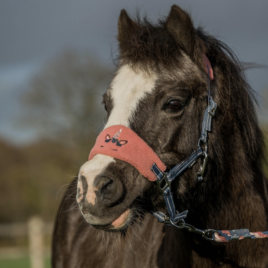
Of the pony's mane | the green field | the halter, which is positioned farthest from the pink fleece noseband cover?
the green field

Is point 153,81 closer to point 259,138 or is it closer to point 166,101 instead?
point 166,101

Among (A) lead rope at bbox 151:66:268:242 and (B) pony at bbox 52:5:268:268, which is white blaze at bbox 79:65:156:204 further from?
(A) lead rope at bbox 151:66:268:242

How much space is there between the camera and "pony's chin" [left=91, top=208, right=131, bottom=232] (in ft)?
7.37

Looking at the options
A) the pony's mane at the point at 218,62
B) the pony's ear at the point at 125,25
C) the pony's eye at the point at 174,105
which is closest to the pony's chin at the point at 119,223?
the pony's eye at the point at 174,105

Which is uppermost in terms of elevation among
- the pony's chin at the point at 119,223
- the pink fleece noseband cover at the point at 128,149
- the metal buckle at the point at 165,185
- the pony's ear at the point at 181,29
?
the pony's ear at the point at 181,29

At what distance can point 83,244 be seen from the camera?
436cm

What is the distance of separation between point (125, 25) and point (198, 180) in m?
1.65

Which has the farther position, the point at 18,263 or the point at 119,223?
the point at 18,263

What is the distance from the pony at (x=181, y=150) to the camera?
2.27 metres

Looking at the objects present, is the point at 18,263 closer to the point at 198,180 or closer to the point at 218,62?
the point at 198,180

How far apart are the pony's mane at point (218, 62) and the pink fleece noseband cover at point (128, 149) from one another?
0.62 m

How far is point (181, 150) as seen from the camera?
2.51 m

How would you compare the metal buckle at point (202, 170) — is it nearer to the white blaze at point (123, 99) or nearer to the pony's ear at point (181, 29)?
the white blaze at point (123, 99)

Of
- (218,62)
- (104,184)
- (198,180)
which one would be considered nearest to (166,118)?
(198,180)
